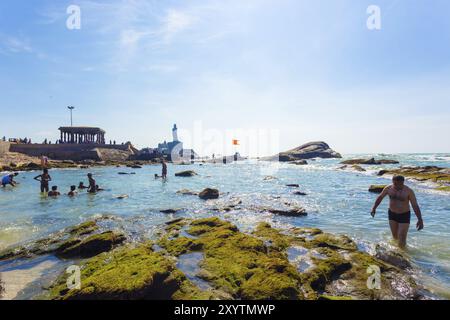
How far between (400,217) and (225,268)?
7046mm

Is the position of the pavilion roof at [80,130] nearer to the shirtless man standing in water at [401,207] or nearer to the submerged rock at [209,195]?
the submerged rock at [209,195]

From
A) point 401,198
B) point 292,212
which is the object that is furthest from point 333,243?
point 292,212

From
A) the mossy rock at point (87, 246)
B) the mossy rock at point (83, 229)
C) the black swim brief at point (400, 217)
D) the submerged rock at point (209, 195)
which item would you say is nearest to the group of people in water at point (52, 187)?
the submerged rock at point (209, 195)

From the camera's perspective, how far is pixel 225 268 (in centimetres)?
770

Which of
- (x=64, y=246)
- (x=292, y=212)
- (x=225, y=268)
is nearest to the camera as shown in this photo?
(x=225, y=268)

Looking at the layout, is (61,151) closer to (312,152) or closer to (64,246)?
(64,246)

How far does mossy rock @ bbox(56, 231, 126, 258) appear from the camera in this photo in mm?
9873

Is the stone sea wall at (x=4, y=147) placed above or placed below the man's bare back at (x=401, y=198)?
above

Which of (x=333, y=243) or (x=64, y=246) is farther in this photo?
(x=64, y=246)

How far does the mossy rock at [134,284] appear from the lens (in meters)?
5.97

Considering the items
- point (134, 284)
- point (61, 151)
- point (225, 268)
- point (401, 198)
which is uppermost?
point (61, 151)

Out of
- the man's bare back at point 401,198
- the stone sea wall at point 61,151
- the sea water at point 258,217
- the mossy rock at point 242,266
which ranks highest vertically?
the stone sea wall at point 61,151
